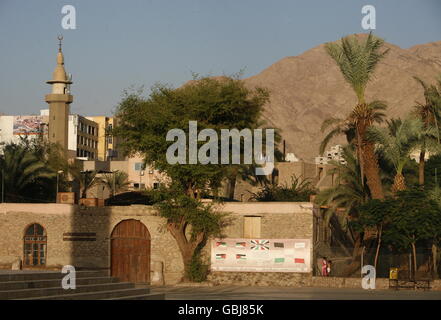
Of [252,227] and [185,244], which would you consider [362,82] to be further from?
[185,244]

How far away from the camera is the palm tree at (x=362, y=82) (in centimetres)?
4394

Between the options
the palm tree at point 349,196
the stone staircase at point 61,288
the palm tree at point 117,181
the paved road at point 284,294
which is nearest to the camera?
the stone staircase at point 61,288

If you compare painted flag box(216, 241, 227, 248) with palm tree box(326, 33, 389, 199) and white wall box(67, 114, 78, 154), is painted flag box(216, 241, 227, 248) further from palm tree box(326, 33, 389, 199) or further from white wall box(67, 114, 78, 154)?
white wall box(67, 114, 78, 154)

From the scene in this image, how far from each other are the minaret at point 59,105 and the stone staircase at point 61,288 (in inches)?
3244

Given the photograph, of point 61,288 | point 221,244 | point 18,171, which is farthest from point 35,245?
point 61,288

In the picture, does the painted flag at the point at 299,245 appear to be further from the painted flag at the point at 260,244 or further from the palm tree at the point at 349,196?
the palm tree at the point at 349,196

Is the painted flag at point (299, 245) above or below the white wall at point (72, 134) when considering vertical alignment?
below

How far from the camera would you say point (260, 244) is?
43500 millimetres

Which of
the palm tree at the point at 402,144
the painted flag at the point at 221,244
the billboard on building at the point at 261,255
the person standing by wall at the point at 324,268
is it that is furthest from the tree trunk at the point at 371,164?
the painted flag at the point at 221,244

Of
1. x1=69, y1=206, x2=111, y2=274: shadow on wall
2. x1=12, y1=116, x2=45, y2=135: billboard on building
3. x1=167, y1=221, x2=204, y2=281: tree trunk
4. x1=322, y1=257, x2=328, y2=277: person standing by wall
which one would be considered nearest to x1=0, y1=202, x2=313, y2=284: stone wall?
x1=69, y1=206, x2=111, y2=274: shadow on wall

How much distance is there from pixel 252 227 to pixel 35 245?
37.7 ft

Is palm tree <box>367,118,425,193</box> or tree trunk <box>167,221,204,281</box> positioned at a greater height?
palm tree <box>367,118,425,193</box>

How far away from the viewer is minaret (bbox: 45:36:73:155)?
109688mm

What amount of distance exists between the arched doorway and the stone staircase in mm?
15734
